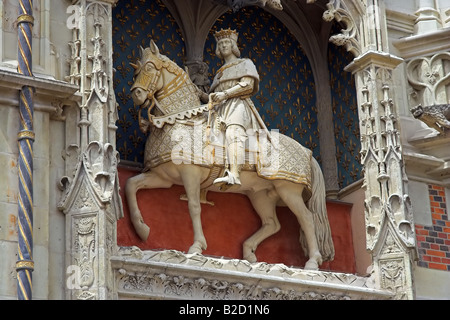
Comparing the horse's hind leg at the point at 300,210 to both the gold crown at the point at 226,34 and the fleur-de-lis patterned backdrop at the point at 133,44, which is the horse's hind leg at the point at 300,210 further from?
the gold crown at the point at 226,34

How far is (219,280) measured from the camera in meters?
13.4

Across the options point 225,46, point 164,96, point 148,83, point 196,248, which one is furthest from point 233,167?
point 225,46

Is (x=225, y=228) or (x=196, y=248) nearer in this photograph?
(x=196, y=248)

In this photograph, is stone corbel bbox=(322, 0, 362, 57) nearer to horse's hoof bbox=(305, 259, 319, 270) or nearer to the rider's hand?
the rider's hand

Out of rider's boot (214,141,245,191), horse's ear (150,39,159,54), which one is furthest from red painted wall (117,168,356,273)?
horse's ear (150,39,159,54)

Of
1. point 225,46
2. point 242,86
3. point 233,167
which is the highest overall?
point 225,46

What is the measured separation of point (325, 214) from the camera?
15141mm

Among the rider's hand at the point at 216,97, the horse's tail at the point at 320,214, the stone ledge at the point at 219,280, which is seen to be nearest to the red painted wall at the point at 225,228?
the horse's tail at the point at 320,214

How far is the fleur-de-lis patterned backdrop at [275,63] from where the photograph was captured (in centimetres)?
1562

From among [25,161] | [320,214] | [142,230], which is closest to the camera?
[25,161]

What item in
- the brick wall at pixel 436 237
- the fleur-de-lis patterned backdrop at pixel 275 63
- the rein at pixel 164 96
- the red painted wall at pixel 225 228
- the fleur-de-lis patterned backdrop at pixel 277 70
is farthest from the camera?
the fleur-de-lis patterned backdrop at pixel 277 70

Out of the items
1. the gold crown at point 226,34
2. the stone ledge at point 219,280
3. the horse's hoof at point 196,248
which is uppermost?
the gold crown at point 226,34

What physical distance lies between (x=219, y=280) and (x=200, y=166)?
1432 millimetres

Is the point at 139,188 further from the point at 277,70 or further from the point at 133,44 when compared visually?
the point at 277,70
